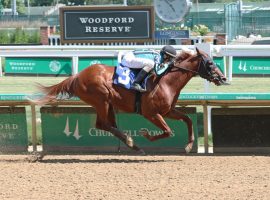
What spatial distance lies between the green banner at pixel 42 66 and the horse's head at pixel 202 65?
2800 millimetres

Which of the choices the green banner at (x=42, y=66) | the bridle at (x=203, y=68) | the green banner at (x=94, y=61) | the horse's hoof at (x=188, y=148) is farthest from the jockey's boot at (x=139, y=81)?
the green banner at (x=42, y=66)

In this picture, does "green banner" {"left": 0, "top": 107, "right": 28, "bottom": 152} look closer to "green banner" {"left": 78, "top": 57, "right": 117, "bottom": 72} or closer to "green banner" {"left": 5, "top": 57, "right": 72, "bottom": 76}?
"green banner" {"left": 5, "top": 57, "right": 72, "bottom": 76}

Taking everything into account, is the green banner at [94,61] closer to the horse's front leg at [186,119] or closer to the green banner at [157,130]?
the green banner at [157,130]

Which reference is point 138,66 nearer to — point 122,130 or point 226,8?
point 122,130

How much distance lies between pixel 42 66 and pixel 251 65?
158 inches

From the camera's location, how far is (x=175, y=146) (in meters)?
11.1

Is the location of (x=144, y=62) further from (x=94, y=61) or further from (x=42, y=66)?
(x=42, y=66)

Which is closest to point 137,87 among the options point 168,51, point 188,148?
point 168,51

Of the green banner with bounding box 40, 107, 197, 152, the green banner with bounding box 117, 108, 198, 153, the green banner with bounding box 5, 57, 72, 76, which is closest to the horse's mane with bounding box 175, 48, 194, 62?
the green banner with bounding box 117, 108, 198, 153

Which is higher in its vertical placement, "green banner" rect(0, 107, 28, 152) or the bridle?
the bridle

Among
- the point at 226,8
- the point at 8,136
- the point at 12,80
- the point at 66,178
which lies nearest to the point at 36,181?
the point at 66,178

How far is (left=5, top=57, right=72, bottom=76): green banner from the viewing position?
41.2 ft

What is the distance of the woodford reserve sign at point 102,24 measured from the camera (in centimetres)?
1370

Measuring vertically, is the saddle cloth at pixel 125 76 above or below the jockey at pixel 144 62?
below
